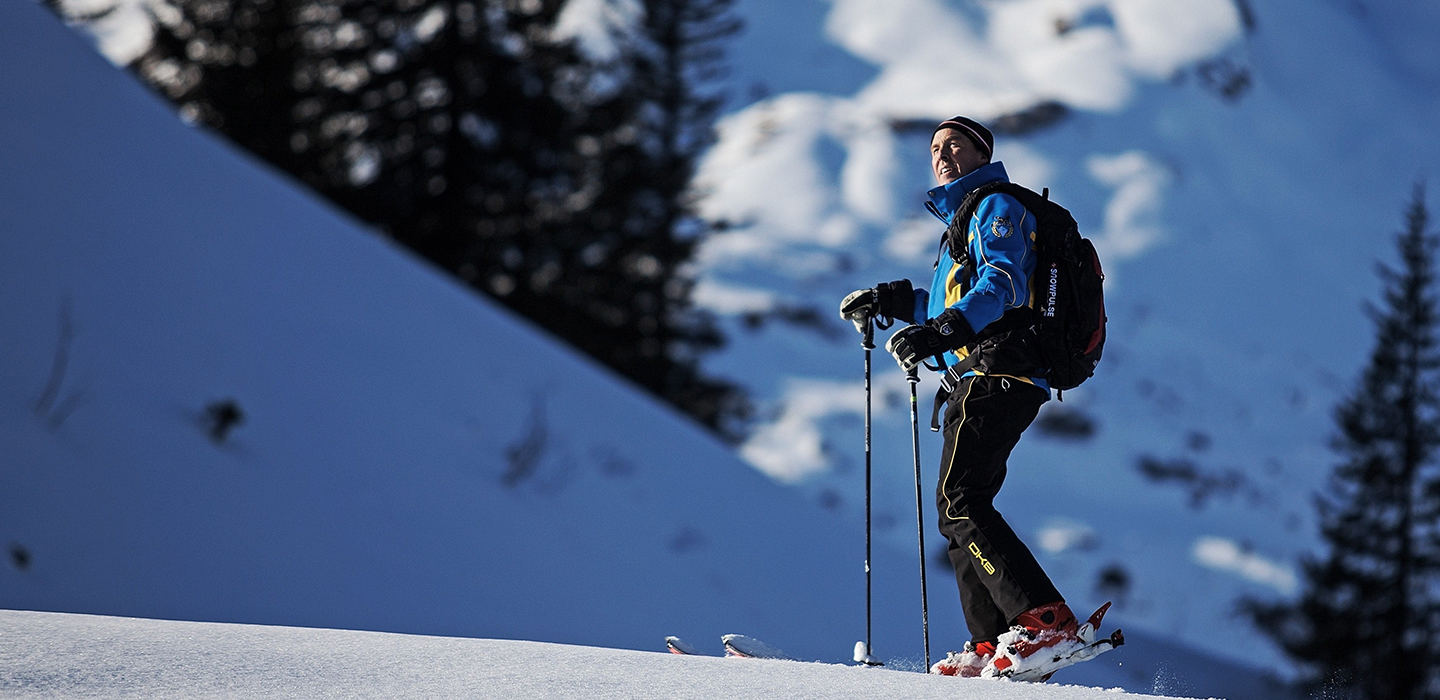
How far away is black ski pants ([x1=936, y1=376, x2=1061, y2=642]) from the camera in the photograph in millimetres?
4117

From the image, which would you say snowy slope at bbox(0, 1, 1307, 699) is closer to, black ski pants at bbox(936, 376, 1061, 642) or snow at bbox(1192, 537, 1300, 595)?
black ski pants at bbox(936, 376, 1061, 642)

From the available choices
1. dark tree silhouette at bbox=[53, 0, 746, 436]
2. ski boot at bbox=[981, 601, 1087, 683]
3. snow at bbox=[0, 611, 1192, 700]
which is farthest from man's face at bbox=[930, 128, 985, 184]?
dark tree silhouette at bbox=[53, 0, 746, 436]

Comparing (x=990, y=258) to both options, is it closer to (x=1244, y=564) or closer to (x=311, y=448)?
(x=311, y=448)

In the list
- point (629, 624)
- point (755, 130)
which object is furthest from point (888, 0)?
point (629, 624)

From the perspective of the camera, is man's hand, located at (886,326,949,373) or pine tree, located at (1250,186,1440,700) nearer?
man's hand, located at (886,326,949,373)

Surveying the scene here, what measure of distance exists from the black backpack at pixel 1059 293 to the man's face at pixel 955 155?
0.95ft

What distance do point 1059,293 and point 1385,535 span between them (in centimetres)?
1838

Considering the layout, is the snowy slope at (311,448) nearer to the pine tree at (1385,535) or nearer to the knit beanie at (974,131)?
the knit beanie at (974,131)

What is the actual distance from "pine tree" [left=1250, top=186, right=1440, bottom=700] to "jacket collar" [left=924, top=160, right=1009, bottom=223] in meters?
16.4

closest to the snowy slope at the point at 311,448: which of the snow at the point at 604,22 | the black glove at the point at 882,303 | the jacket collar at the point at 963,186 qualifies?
the black glove at the point at 882,303

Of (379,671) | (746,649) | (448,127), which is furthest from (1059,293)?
(448,127)

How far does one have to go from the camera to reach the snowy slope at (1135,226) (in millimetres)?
22219

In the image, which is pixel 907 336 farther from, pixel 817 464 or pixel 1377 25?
pixel 1377 25

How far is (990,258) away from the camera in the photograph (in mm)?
4109
